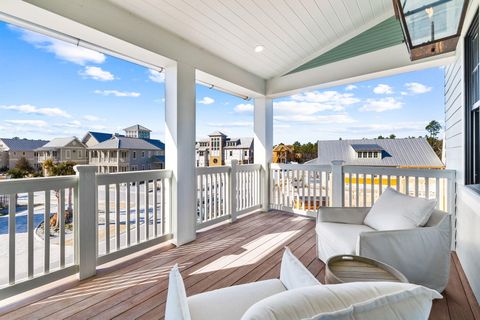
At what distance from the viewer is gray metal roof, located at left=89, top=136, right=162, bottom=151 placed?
8.41ft

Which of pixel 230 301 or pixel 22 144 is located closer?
pixel 230 301

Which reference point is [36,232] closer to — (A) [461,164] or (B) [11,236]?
(B) [11,236]

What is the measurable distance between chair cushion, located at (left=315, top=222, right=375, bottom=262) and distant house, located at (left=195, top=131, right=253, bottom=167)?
200 centimetres

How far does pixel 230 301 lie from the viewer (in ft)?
3.94

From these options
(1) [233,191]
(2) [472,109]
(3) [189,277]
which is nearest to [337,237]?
(3) [189,277]

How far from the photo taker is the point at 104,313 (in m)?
1.85

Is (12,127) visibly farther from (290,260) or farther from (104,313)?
(290,260)

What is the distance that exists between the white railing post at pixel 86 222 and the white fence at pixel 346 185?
330cm

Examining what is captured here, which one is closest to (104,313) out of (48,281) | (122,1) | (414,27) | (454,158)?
(48,281)

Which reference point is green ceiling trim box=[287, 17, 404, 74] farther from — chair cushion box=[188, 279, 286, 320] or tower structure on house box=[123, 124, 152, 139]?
chair cushion box=[188, 279, 286, 320]

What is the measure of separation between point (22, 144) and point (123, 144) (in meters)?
0.83

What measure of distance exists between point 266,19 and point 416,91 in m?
3.18

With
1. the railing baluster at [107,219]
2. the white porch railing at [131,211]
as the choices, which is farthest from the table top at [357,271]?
the railing baluster at [107,219]

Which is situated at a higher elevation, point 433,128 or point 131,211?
point 433,128
